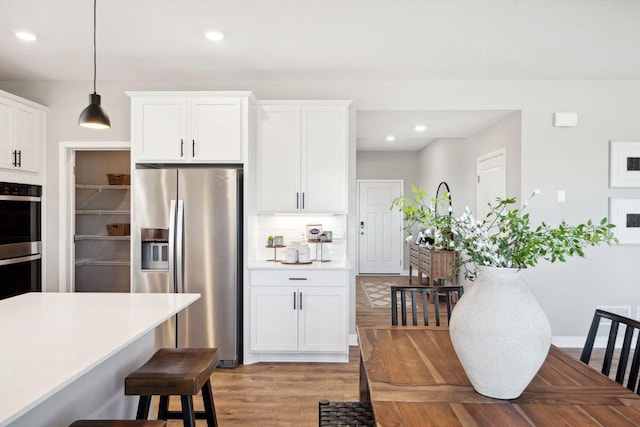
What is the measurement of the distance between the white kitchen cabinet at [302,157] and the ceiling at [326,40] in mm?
404

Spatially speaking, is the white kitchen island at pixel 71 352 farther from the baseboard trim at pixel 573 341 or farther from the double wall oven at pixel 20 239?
the baseboard trim at pixel 573 341

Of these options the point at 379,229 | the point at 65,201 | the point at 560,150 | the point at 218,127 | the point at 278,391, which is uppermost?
the point at 218,127

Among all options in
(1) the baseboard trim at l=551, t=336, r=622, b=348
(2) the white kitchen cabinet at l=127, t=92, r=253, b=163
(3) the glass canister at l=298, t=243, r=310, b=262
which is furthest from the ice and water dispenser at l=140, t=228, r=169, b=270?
(1) the baseboard trim at l=551, t=336, r=622, b=348

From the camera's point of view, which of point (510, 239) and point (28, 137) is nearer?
point (510, 239)

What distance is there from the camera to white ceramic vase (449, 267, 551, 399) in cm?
125

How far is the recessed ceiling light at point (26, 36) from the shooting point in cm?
295

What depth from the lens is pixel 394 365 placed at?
1589 millimetres

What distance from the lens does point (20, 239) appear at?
356 cm

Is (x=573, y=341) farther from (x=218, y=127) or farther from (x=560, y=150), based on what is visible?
(x=218, y=127)

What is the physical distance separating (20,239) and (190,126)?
179 cm

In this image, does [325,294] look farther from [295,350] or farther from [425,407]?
[425,407]

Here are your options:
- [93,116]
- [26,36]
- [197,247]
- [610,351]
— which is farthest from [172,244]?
[610,351]

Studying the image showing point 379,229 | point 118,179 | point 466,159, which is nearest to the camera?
point 118,179

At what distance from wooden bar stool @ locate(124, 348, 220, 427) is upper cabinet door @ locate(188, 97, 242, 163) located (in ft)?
6.37
